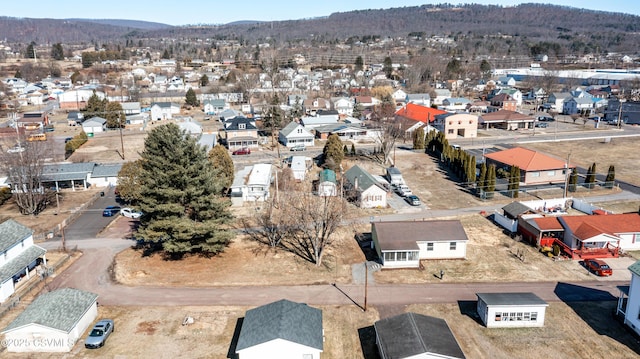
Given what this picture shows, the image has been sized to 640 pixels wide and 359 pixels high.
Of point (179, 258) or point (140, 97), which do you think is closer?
point (179, 258)

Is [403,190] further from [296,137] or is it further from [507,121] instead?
[507,121]

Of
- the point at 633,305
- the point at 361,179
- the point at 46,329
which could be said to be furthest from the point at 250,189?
the point at 633,305

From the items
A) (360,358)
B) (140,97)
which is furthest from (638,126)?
(140,97)

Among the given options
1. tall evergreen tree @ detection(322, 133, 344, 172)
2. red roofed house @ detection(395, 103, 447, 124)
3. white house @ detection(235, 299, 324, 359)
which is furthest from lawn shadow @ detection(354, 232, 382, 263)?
red roofed house @ detection(395, 103, 447, 124)

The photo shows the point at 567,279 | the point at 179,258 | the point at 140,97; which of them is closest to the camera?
the point at 567,279

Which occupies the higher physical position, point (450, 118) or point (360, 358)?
point (450, 118)

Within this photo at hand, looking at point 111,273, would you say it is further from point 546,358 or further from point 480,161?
point 480,161
